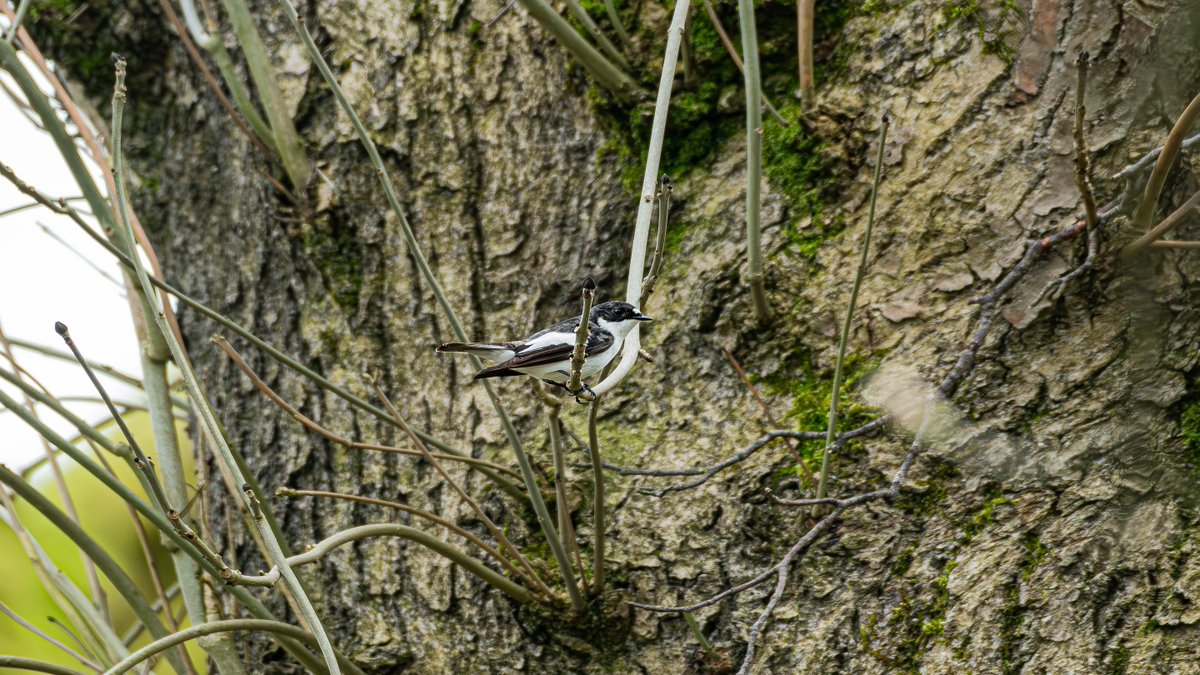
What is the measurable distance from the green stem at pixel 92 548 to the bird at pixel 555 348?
977mm

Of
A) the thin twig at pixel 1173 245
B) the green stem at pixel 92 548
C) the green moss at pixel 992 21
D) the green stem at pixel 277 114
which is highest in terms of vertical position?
the green stem at pixel 277 114

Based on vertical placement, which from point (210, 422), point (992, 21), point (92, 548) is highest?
point (992, 21)

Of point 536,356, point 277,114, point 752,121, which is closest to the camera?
point 752,121

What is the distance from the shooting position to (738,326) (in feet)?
9.07

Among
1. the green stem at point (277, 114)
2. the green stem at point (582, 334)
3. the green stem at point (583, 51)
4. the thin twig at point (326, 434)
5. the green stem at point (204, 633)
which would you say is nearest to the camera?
the green stem at point (582, 334)

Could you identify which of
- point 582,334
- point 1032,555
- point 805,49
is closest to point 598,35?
point 805,49

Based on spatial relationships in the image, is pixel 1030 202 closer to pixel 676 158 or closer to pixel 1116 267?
pixel 1116 267

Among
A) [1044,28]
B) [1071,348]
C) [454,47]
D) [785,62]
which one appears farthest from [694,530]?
[454,47]

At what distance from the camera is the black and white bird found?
248cm

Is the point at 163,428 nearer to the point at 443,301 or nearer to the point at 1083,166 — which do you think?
the point at 443,301

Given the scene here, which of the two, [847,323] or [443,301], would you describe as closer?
[847,323]

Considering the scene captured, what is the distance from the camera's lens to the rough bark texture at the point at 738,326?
7.16ft

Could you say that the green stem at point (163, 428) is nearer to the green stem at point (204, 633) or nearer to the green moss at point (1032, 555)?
the green stem at point (204, 633)

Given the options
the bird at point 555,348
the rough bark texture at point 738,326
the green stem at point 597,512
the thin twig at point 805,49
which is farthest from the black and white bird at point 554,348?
the thin twig at point 805,49
